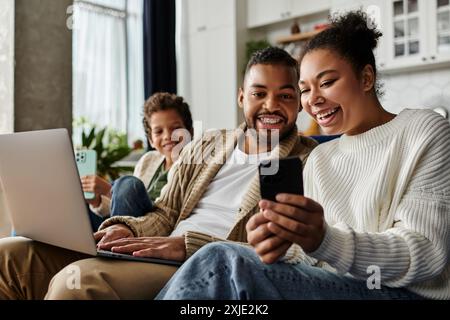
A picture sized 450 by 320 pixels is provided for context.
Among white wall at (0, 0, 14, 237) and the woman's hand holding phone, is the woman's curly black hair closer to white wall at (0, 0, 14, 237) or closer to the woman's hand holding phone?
the woman's hand holding phone

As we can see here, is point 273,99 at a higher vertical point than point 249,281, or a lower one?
higher

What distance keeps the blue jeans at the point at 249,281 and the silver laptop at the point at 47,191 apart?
28 centimetres

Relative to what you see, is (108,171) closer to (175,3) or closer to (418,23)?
(175,3)

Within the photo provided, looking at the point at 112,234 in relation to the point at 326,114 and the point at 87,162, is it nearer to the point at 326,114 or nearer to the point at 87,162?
the point at 326,114

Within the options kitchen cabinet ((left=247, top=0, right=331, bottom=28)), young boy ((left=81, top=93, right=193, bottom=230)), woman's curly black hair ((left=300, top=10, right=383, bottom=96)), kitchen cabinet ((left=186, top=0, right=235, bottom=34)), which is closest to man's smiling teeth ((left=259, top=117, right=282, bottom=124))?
woman's curly black hair ((left=300, top=10, right=383, bottom=96))

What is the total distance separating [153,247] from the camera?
1194 millimetres

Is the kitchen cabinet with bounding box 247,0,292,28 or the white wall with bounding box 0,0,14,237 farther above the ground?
the kitchen cabinet with bounding box 247,0,292,28

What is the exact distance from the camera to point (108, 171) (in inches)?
132

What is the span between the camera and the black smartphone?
756 mm

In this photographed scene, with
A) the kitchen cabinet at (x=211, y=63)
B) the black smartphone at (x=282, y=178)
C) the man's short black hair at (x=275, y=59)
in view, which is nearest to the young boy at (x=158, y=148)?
the man's short black hair at (x=275, y=59)

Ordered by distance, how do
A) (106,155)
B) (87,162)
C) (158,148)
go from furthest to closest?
(106,155) < (158,148) < (87,162)

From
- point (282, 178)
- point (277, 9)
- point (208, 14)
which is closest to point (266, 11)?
point (277, 9)

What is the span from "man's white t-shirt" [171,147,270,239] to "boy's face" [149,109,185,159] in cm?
60

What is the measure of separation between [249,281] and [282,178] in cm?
18
